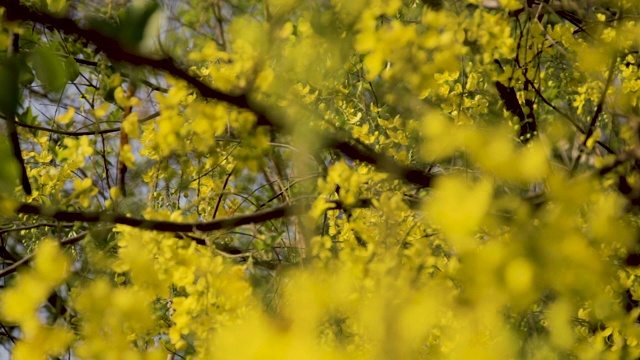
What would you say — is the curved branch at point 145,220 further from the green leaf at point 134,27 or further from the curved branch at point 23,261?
the green leaf at point 134,27

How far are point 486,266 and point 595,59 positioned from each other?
765 millimetres

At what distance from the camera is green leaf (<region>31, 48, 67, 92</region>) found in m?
0.77

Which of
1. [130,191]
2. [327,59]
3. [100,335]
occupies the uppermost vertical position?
[130,191]

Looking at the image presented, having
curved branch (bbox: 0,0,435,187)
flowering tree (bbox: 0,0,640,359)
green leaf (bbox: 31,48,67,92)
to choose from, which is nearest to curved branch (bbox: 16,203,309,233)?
flowering tree (bbox: 0,0,640,359)

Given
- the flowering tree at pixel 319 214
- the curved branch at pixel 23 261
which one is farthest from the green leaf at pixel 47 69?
the curved branch at pixel 23 261

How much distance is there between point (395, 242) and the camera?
1.36 metres

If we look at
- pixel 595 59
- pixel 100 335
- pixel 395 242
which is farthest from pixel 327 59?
pixel 100 335

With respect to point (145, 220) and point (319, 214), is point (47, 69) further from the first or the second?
point (319, 214)

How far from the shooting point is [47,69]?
0.77 m

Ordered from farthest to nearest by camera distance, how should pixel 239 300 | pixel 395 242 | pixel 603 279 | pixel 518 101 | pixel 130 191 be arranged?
pixel 130 191 < pixel 518 101 < pixel 395 242 < pixel 239 300 < pixel 603 279

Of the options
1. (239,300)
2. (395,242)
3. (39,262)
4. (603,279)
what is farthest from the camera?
(395,242)

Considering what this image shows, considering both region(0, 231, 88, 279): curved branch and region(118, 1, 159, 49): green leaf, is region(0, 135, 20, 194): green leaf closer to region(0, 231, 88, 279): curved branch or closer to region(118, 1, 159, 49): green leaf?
region(118, 1, 159, 49): green leaf

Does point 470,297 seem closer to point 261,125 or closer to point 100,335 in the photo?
point 261,125

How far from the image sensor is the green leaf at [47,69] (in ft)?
2.53
